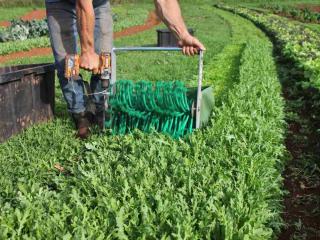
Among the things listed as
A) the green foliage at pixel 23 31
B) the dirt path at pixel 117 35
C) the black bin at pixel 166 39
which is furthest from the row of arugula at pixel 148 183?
the green foliage at pixel 23 31

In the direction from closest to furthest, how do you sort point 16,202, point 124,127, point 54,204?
point 54,204, point 16,202, point 124,127

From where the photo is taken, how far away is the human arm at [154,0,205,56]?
171 inches

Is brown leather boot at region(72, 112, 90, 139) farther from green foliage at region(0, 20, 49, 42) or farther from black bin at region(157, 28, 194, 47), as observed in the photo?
green foliage at region(0, 20, 49, 42)

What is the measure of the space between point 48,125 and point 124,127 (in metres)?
1.00

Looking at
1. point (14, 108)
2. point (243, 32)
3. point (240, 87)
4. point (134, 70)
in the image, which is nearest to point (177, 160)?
point (14, 108)

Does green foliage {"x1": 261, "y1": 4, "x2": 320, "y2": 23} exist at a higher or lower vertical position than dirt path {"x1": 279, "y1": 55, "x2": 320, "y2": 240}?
lower

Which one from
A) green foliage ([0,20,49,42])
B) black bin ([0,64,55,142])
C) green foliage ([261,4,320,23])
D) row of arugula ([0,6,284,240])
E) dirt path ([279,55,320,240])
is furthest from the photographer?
green foliage ([261,4,320,23])

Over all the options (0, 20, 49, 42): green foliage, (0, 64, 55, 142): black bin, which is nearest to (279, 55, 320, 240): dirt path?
(0, 64, 55, 142): black bin

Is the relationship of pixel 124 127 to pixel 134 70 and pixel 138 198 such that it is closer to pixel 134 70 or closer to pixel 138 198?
pixel 138 198

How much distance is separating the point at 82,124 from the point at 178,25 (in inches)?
56.8

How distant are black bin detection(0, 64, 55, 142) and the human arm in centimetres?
164

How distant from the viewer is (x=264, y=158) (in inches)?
144

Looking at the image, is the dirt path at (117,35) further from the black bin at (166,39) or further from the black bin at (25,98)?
the black bin at (25,98)

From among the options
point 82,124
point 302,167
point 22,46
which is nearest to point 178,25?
point 82,124
